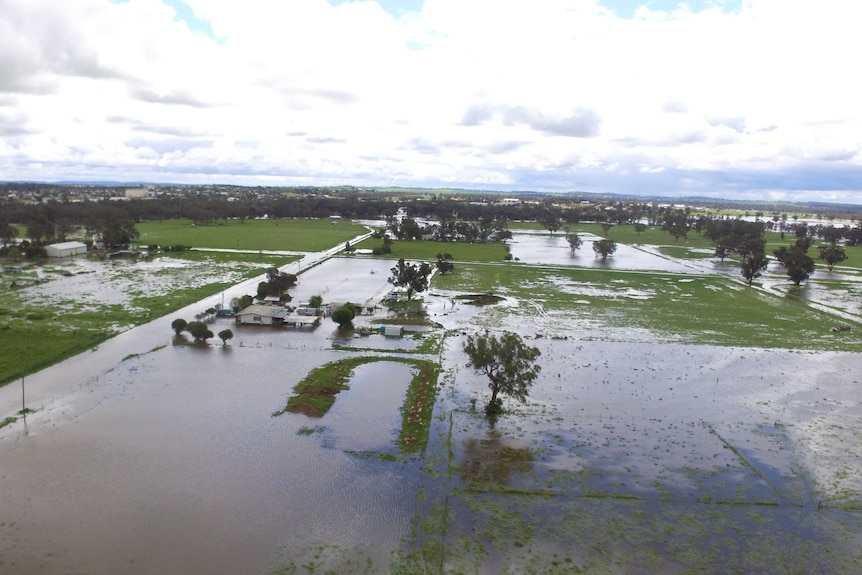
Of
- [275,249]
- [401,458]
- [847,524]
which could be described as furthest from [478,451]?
[275,249]

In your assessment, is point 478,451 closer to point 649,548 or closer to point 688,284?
point 649,548

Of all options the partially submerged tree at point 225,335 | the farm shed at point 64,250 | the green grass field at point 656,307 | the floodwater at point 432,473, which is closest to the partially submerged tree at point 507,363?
the floodwater at point 432,473

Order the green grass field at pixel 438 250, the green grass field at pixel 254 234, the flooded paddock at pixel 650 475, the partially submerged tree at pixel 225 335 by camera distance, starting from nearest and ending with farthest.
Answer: the flooded paddock at pixel 650 475 < the partially submerged tree at pixel 225 335 < the green grass field at pixel 438 250 < the green grass field at pixel 254 234

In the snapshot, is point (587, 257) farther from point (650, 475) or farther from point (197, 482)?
point (197, 482)

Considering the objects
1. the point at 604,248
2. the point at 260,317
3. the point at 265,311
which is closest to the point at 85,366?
the point at 260,317

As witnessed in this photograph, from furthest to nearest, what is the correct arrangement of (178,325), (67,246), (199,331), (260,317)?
(67,246) < (260,317) < (178,325) < (199,331)

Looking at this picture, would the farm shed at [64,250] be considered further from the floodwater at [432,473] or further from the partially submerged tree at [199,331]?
the floodwater at [432,473]
